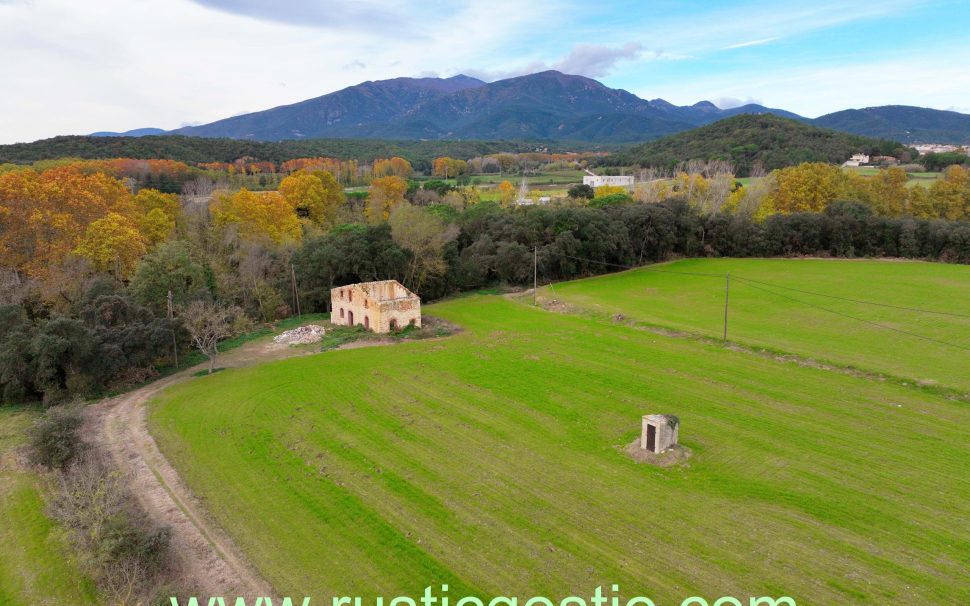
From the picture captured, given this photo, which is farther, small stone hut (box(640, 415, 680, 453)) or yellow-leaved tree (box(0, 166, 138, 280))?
yellow-leaved tree (box(0, 166, 138, 280))

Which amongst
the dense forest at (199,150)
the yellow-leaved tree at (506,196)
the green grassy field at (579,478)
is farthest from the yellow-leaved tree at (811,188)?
the dense forest at (199,150)

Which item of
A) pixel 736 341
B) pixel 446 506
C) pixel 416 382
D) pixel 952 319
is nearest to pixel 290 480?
pixel 446 506

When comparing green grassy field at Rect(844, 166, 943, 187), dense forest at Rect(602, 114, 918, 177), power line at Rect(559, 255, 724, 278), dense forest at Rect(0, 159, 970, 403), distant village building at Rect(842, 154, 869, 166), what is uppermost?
dense forest at Rect(602, 114, 918, 177)

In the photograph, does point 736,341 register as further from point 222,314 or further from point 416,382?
point 222,314

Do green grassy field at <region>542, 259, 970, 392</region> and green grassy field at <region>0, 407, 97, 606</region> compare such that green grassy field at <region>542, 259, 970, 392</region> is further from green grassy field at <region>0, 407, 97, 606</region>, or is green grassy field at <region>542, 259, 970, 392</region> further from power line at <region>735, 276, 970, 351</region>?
green grassy field at <region>0, 407, 97, 606</region>

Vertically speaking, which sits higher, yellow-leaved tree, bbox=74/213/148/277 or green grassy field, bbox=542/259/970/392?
yellow-leaved tree, bbox=74/213/148/277

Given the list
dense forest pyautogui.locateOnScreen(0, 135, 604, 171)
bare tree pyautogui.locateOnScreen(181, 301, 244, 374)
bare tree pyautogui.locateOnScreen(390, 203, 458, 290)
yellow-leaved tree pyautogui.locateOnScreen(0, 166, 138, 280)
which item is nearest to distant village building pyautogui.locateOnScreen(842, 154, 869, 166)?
dense forest pyautogui.locateOnScreen(0, 135, 604, 171)

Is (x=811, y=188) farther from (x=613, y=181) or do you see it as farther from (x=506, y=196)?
(x=613, y=181)

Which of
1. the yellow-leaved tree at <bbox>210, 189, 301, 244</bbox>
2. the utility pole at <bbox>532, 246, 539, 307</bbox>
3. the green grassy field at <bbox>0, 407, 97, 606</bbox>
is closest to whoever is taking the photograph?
the green grassy field at <bbox>0, 407, 97, 606</bbox>
